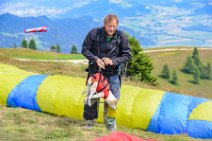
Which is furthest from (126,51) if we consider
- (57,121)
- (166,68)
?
(166,68)

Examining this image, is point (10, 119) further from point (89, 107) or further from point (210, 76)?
point (210, 76)

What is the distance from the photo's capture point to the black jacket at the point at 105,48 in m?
8.32

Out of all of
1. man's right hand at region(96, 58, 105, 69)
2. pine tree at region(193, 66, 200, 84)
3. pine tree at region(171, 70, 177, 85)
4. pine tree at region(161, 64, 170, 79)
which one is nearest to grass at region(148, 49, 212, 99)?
pine tree at region(161, 64, 170, 79)

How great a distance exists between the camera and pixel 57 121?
1050 cm

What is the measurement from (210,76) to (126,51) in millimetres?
139904

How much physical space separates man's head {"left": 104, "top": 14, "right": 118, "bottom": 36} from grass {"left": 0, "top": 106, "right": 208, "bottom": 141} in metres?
2.23

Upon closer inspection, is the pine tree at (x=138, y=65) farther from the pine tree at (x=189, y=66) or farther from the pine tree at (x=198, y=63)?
the pine tree at (x=198, y=63)

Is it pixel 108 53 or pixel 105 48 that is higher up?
pixel 105 48

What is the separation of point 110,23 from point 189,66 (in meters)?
125

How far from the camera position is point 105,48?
8406 millimetres

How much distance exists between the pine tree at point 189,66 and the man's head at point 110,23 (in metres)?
118

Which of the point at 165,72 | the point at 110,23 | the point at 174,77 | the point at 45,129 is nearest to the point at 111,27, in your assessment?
→ the point at 110,23

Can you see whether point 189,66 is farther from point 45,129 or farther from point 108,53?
point 108,53

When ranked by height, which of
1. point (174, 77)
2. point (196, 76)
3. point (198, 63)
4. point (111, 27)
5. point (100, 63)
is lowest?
point (174, 77)
